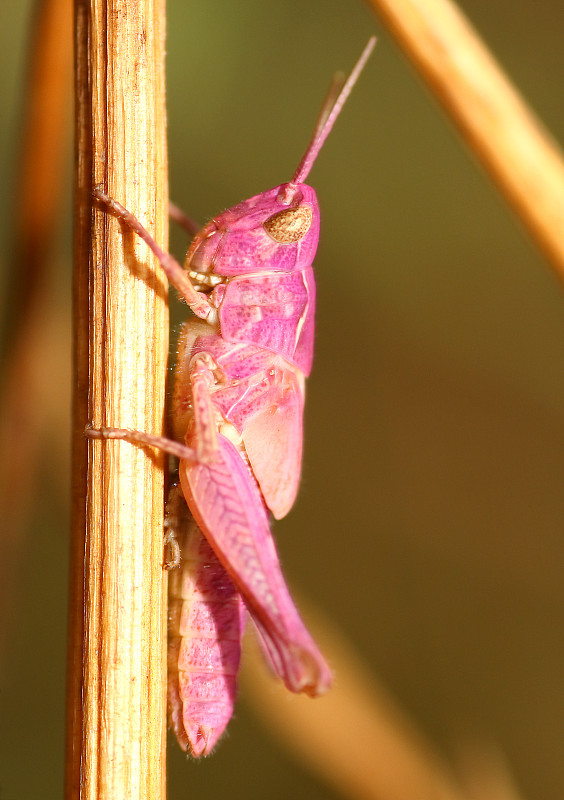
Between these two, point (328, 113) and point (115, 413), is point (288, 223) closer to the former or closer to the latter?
point (328, 113)

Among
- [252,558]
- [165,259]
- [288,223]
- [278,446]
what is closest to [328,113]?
[288,223]

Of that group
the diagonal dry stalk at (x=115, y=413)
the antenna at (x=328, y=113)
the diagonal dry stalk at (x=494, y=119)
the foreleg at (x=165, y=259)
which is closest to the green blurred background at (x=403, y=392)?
the antenna at (x=328, y=113)

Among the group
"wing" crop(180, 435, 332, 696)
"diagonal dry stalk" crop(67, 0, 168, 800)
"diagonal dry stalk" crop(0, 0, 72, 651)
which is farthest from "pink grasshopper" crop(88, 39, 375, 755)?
"diagonal dry stalk" crop(0, 0, 72, 651)

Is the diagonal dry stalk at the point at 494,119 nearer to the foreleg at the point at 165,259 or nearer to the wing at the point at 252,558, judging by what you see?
the foreleg at the point at 165,259

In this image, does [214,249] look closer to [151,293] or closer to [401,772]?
[151,293]

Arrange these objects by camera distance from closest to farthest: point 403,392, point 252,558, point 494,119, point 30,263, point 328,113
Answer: point 494,119 → point 252,558 → point 328,113 → point 30,263 → point 403,392

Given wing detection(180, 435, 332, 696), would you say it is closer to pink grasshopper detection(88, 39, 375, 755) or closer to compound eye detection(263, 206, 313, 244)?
pink grasshopper detection(88, 39, 375, 755)

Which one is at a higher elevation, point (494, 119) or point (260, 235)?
point (260, 235)
